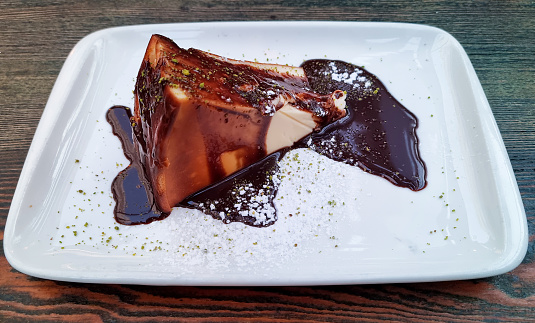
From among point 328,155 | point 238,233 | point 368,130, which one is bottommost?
point 238,233

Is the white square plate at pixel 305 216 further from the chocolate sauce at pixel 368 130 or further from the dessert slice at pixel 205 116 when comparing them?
the dessert slice at pixel 205 116

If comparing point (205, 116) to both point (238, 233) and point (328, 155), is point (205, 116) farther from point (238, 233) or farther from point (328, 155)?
point (328, 155)

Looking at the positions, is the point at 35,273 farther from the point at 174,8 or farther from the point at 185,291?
the point at 174,8

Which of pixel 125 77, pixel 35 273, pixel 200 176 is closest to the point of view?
pixel 35 273

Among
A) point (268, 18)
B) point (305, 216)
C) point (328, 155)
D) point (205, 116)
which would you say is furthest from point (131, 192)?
point (268, 18)

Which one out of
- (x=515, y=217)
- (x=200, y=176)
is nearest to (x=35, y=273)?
(x=200, y=176)

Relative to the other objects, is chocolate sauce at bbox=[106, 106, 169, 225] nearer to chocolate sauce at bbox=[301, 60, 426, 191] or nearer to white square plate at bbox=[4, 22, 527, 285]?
white square plate at bbox=[4, 22, 527, 285]
